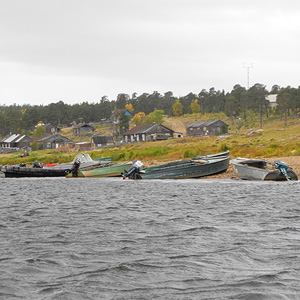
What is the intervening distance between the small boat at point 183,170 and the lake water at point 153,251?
18.2 meters

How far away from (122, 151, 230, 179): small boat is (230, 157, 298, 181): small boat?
305cm

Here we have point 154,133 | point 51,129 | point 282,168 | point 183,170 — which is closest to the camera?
point 282,168

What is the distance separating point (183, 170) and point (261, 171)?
26.3ft

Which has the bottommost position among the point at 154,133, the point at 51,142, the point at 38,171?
the point at 38,171

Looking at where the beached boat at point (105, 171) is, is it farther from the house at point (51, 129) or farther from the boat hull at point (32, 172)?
the house at point (51, 129)

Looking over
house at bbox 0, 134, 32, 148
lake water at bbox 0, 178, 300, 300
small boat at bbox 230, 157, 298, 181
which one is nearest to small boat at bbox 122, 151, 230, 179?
small boat at bbox 230, 157, 298, 181

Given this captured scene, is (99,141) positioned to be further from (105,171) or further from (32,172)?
(105,171)

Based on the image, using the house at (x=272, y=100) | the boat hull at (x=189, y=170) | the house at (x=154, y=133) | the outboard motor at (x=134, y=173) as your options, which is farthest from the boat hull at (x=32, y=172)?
the house at (x=272, y=100)

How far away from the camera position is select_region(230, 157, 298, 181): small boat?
3353cm

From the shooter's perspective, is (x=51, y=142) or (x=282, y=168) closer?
(x=282, y=168)

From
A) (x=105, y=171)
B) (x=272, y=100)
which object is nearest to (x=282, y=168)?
(x=105, y=171)

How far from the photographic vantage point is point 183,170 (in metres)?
40.8

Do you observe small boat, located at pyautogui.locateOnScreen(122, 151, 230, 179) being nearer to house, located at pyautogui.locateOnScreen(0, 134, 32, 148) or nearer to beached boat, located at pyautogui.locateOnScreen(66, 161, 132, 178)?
beached boat, located at pyautogui.locateOnScreen(66, 161, 132, 178)

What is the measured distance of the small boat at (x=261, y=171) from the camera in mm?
33531
